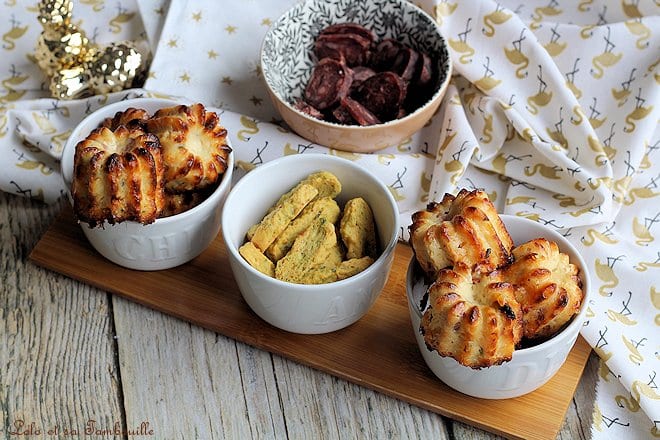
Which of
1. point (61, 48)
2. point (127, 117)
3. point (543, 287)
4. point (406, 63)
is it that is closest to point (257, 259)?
point (127, 117)

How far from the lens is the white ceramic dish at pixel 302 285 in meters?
1.35

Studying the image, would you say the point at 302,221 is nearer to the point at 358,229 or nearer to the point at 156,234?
the point at 358,229

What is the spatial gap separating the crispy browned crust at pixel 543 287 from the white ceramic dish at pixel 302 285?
0.20 metres

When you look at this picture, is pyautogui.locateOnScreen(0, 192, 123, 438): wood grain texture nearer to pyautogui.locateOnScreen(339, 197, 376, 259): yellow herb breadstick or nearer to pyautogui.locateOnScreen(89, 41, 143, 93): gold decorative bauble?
pyautogui.locateOnScreen(89, 41, 143, 93): gold decorative bauble

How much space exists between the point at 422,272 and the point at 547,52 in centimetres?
61

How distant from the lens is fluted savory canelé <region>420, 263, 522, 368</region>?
1.19m

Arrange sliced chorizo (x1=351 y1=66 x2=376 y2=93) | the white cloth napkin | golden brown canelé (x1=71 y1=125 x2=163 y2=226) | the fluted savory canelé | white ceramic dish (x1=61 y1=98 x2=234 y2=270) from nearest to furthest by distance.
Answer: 1. the fluted savory canelé
2. golden brown canelé (x1=71 y1=125 x2=163 y2=226)
3. white ceramic dish (x1=61 y1=98 x2=234 y2=270)
4. the white cloth napkin
5. sliced chorizo (x1=351 y1=66 x2=376 y2=93)

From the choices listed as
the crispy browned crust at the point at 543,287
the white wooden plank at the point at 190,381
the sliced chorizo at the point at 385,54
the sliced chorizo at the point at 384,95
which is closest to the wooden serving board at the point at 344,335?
the white wooden plank at the point at 190,381

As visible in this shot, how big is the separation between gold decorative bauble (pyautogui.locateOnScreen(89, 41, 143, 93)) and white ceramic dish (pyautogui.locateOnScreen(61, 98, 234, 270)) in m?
0.20

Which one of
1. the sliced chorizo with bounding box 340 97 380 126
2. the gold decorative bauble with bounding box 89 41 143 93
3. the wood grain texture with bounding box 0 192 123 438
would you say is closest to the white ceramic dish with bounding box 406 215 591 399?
the sliced chorizo with bounding box 340 97 380 126

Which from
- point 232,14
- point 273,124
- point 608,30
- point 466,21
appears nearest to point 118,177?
point 273,124

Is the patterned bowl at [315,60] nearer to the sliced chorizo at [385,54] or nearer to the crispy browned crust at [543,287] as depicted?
the sliced chorizo at [385,54]

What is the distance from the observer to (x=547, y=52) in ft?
5.78

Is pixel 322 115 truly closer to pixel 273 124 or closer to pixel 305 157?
pixel 273 124
